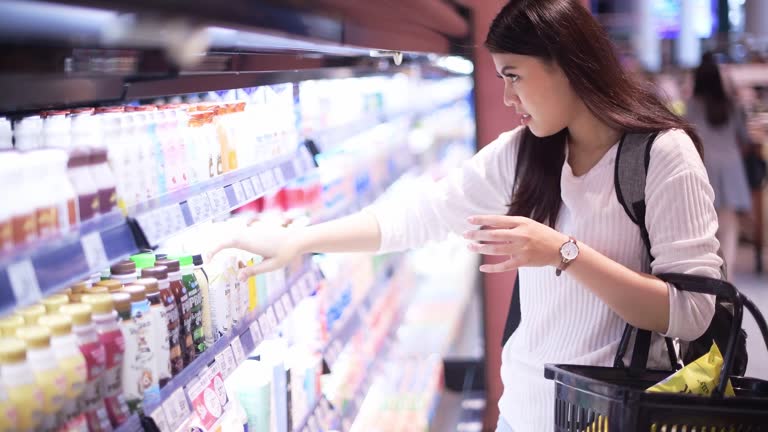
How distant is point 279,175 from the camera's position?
246 centimetres

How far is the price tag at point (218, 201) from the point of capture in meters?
1.94

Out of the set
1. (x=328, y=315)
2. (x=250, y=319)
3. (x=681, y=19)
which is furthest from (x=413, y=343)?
(x=681, y=19)

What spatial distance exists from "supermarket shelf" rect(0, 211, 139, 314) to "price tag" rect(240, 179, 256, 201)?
1.94 feet

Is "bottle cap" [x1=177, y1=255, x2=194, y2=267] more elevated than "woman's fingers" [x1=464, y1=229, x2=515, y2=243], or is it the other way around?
"woman's fingers" [x1=464, y1=229, x2=515, y2=243]

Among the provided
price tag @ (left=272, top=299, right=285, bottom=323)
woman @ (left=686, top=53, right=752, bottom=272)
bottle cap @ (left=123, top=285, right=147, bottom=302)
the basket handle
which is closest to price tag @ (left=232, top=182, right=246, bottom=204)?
price tag @ (left=272, top=299, right=285, bottom=323)

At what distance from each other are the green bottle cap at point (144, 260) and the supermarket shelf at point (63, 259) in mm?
308

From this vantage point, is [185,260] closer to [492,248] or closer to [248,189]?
[248,189]

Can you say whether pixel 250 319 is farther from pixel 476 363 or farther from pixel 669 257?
pixel 476 363

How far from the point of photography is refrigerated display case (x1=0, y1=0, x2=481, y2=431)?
1.25 meters

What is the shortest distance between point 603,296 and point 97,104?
1270 mm

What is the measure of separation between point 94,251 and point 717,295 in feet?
4.29

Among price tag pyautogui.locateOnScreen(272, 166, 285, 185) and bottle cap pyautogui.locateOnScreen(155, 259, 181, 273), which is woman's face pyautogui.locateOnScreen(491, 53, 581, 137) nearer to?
price tag pyautogui.locateOnScreen(272, 166, 285, 185)

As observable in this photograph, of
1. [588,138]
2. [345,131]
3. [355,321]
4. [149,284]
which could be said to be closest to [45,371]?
[149,284]

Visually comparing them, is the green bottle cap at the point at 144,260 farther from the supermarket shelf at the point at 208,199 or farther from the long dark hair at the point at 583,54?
the long dark hair at the point at 583,54
